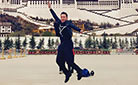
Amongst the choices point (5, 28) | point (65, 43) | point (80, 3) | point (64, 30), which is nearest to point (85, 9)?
point (80, 3)

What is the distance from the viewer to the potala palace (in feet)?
426

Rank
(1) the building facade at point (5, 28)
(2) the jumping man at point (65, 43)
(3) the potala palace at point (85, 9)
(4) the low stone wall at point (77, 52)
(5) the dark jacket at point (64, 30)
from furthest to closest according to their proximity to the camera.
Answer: (3) the potala palace at point (85, 9), (1) the building facade at point (5, 28), (4) the low stone wall at point (77, 52), (5) the dark jacket at point (64, 30), (2) the jumping man at point (65, 43)

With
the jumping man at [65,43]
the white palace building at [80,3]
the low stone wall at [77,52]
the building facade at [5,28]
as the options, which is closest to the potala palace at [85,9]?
the white palace building at [80,3]

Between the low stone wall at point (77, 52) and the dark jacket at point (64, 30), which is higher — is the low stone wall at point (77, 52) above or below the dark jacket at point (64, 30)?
below

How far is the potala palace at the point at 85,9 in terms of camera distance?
129750 mm

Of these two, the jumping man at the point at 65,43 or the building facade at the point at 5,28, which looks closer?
the jumping man at the point at 65,43

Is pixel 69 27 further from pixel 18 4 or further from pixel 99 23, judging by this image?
pixel 18 4

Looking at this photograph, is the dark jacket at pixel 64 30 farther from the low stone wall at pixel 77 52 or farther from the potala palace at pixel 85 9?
the potala palace at pixel 85 9

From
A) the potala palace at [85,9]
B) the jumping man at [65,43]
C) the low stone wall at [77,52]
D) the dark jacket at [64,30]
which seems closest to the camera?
the jumping man at [65,43]

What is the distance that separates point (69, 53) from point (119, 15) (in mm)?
129918

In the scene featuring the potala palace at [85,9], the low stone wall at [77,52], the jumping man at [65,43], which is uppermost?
the potala palace at [85,9]

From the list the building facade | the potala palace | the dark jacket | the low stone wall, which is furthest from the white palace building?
the dark jacket

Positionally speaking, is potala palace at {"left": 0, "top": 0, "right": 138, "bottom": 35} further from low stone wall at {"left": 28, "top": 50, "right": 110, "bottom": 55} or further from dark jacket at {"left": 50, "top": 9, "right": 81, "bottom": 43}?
dark jacket at {"left": 50, "top": 9, "right": 81, "bottom": 43}

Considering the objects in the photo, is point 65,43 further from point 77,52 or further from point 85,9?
point 85,9
